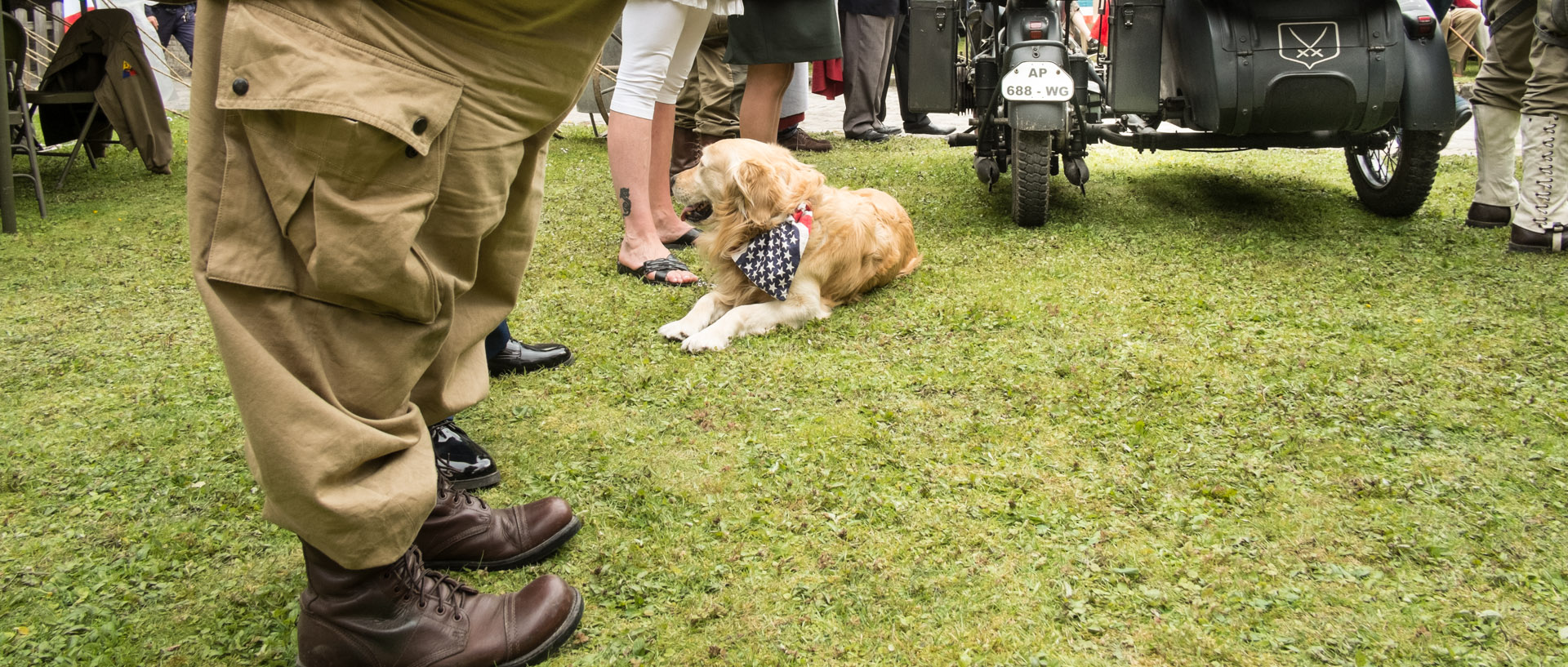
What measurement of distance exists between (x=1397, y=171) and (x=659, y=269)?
3.72m

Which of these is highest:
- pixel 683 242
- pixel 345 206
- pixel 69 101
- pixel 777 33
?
pixel 777 33

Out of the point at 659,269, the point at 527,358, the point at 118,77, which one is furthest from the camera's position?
the point at 118,77

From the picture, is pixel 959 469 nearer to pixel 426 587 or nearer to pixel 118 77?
pixel 426 587

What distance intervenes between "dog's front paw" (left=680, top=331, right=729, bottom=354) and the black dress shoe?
1.35 ft

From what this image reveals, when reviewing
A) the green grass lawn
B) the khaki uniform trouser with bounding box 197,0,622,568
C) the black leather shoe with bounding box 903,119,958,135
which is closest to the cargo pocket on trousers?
the khaki uniform trouser with bounding box 197,0,622,568

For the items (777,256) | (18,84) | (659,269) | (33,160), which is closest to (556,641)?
(777,256)

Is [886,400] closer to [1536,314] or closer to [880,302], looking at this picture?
[880,302]

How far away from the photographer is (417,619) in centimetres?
157

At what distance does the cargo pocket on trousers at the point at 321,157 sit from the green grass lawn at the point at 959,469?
82 centimetres

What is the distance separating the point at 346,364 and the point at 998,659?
1.19 m

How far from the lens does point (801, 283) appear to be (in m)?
3.63

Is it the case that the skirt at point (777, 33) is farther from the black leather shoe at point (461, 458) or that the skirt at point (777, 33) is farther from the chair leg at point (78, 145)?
the chair leg at point (78, 145)

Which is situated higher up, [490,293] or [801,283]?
[490,293]

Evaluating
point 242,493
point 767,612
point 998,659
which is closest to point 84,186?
point 242,493
